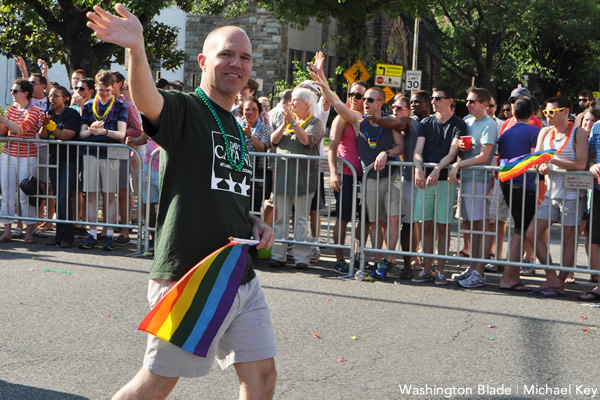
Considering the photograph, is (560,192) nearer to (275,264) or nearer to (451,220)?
(451,220)

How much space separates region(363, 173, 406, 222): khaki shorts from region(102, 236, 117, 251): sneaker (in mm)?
3116

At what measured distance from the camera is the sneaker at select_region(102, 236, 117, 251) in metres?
9.87

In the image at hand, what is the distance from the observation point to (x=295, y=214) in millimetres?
9328

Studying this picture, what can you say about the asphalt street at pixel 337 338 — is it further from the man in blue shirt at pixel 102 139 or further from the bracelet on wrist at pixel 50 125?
the bracelet on wrist at pixel 50 125

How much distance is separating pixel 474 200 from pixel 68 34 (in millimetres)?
15449

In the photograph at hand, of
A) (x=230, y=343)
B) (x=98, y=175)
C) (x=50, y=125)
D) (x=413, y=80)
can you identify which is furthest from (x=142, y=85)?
(x=413, y=80)

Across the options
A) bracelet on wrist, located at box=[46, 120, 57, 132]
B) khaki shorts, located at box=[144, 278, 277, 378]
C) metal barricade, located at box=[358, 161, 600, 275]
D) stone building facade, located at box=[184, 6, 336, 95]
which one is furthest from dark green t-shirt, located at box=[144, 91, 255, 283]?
stone building facade, located at box=[184, 6, 336, 95]

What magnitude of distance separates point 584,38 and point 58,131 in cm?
3702

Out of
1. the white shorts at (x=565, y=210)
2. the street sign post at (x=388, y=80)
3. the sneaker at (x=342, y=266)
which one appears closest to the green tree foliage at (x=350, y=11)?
the street sign post at (x=388, y=80)

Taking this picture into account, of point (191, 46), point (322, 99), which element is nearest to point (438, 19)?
point (191, 46)

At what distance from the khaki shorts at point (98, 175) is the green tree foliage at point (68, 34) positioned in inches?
420

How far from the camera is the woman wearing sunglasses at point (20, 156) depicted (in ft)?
33.6

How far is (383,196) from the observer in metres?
8.93

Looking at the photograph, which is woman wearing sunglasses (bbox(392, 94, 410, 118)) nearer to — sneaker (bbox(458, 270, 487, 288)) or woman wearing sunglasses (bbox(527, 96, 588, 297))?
woman wearing sunglasses (bbox(527, 96, 588, 297))
